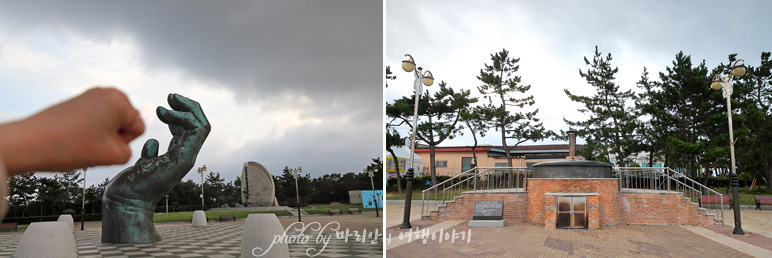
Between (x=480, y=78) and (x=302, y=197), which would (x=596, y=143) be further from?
(x=302, y=197)

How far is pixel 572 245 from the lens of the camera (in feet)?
28.6

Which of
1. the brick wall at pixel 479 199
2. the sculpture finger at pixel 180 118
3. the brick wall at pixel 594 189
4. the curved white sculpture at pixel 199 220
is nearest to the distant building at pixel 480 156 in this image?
the curved white sculpture at pixel 199 220

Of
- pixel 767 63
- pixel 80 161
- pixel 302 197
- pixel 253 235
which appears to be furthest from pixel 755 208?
pixel 302 197

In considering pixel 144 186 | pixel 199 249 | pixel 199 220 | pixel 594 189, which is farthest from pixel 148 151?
pixel 594 189

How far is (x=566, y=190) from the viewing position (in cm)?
1240

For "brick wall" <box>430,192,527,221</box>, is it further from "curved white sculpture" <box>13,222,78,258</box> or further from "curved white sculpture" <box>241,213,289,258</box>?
"curved white sculpture" <box>13,222,78,258</box>

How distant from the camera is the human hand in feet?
3.58

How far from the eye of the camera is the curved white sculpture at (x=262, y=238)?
23.7 feet

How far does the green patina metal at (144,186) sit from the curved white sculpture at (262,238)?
17.4 feet

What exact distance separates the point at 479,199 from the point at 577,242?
4787mm

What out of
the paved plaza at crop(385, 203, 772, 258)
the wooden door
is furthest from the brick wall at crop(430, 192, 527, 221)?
the wooden door

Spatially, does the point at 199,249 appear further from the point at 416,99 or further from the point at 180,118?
the point at 416,99

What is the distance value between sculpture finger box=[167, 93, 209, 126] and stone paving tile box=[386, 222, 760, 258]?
22.1 ft

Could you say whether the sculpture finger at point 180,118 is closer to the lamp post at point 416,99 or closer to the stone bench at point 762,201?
the lamp post at point 416,99
